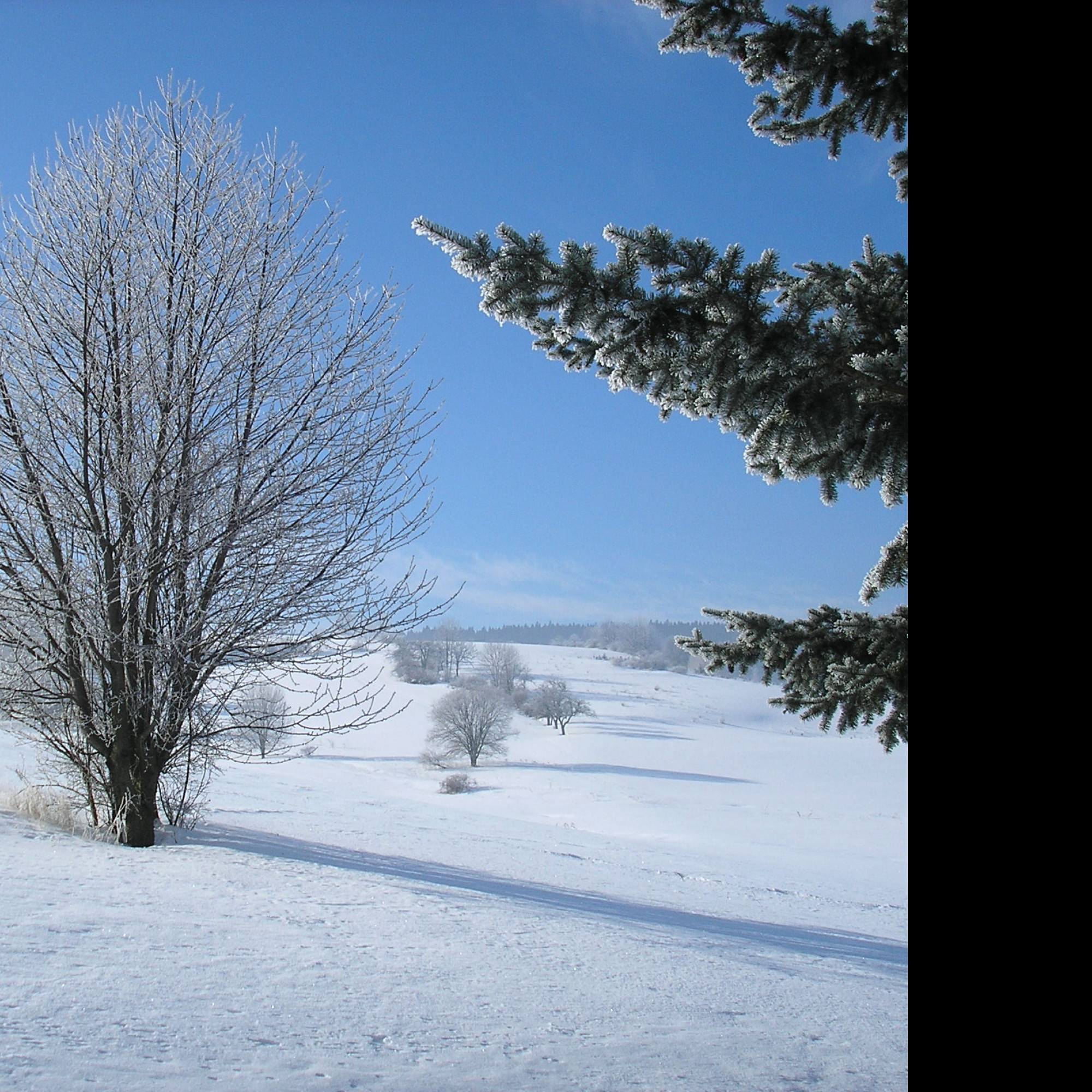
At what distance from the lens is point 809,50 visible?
12.0ft

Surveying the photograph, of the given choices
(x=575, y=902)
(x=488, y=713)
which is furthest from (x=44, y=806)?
(x=488, y=713)

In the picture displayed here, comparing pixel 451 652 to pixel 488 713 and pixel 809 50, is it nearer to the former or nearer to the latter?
pixel 488 713

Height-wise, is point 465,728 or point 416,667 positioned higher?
point 416,667

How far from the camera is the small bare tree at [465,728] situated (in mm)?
39250

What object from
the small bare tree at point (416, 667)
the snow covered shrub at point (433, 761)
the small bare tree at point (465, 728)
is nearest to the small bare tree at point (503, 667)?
the small bare tree at point (416, 667)

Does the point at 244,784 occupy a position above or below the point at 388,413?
below

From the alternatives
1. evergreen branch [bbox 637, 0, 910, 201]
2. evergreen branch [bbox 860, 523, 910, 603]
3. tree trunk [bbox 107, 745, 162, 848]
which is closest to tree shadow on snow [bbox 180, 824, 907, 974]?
tree trunk [bbox 107, 745, 162, 848]

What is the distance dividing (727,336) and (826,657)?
5.06 feet
